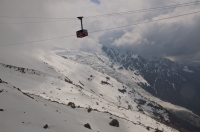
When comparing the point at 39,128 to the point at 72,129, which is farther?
the point at 72,129

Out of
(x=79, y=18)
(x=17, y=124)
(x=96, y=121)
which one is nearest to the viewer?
(x=17, y=124)

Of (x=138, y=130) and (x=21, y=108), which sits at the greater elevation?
(x=21, y=108)

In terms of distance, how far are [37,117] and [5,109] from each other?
203 inches

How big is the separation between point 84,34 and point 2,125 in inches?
1059

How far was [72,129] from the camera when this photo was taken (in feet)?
105

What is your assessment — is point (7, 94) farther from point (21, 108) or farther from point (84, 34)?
point (84, 34)

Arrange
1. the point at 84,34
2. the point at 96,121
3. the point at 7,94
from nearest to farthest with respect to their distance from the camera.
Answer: the point at 7,94
the point at 84,34
the point at 96,121

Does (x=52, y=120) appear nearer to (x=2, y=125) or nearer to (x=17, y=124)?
(x=17, y=124)

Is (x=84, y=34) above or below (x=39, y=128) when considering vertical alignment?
above

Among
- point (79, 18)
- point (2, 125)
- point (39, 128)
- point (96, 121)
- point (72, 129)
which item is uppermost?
point (79, 18)

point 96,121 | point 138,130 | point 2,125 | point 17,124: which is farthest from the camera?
point 138,130

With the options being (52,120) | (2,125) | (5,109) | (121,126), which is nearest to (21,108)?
(5,109)

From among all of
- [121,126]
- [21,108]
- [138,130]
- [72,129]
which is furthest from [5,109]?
[138,130]

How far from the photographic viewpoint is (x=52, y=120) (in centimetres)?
3259
